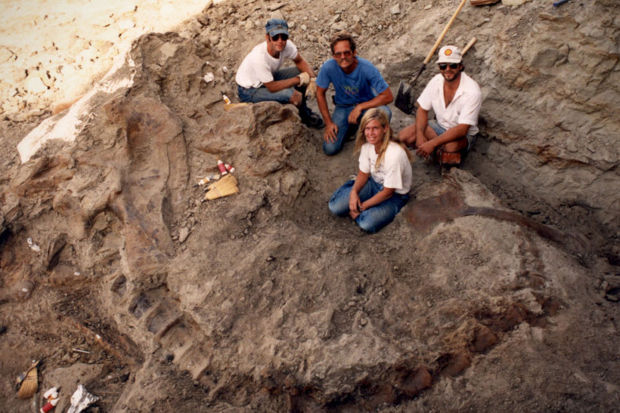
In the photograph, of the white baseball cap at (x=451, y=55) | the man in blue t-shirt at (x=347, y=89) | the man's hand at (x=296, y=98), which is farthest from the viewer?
the man's hand at (x=296, y=98)

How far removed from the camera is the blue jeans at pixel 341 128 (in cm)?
446

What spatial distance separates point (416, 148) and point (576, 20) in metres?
1.72

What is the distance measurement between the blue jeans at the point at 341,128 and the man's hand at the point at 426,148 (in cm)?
68

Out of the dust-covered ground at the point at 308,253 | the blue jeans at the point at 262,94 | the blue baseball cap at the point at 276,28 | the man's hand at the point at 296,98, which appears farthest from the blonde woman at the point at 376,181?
the blue baseball cap at the point at 276,28

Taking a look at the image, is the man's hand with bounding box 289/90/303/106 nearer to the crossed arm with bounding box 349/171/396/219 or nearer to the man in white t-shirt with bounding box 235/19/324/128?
the man in white t-shirt with bounding box 235/19/324/128

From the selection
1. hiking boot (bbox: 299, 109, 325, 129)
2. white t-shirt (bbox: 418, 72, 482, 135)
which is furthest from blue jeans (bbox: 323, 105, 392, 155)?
white t-shirt (bbox: 418, 72, 482, 135)

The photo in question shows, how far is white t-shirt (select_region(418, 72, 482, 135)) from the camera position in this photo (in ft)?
12.2

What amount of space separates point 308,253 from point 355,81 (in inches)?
79.2

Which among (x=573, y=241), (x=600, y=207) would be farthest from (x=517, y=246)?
(x=600, y=207)

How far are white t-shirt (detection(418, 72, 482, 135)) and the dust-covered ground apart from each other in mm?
477

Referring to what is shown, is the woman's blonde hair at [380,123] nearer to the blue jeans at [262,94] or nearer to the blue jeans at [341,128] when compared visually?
the blue jeans at [341,128]

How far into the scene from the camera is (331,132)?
14.5ft

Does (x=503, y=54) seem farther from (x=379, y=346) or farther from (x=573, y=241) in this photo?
(x=379, y=346)

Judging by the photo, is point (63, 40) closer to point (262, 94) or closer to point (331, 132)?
point (262, 94)
